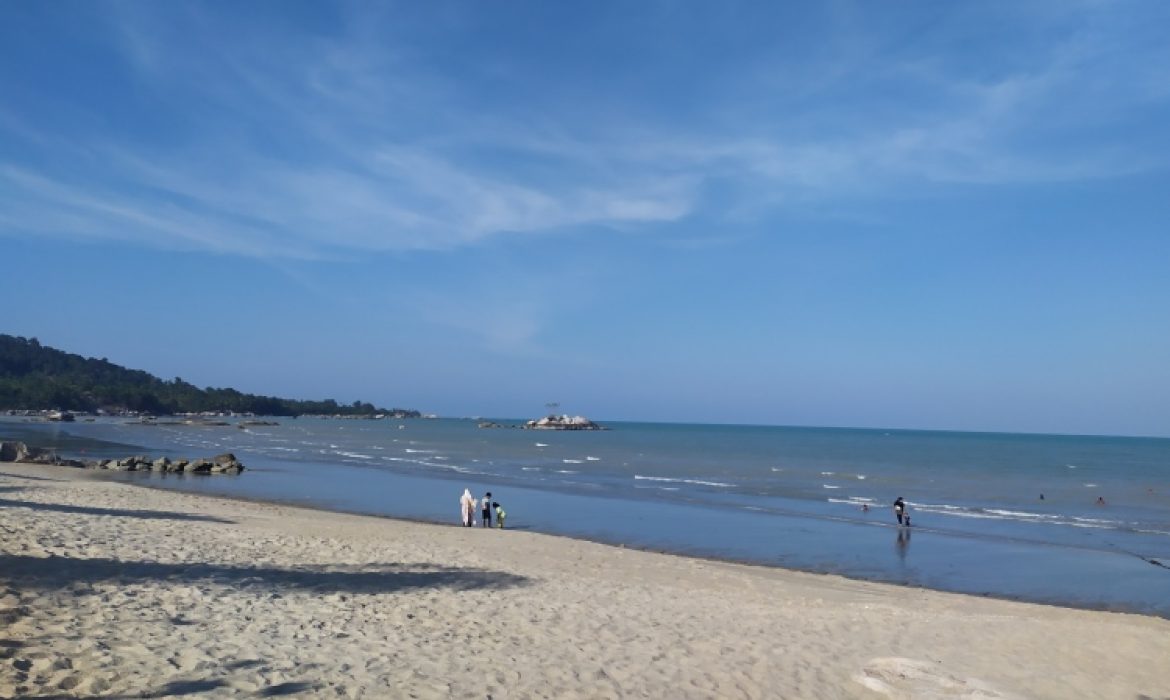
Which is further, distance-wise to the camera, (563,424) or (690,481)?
(563,424)

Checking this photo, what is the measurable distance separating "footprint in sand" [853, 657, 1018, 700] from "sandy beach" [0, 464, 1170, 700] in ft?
0.11

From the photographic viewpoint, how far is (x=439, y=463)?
5766cm

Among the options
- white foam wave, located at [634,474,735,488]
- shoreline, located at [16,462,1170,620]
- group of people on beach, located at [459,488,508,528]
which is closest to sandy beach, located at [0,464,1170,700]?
shoreline, located at [16,462,1170,620]

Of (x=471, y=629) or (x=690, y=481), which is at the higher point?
(x=471, y=629)

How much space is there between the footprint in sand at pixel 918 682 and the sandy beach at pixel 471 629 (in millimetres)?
33

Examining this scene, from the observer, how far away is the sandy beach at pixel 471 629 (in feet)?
23.1

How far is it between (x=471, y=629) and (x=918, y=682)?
15.9 feet

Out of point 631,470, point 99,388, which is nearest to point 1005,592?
point 631,470

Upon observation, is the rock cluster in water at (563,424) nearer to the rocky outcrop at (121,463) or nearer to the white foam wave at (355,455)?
the white foam wave at (355,455)

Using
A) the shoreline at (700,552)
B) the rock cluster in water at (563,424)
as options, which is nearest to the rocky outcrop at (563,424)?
the rock cluster in water at (563,424)

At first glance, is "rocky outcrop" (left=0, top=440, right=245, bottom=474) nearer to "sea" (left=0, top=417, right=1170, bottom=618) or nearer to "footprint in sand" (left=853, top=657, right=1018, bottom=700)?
"sea" (left=0, top=417, right=1170, bottom=618)

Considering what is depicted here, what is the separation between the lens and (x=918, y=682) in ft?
28.4

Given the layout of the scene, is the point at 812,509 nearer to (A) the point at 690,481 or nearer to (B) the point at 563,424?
(A) the point at 690,481

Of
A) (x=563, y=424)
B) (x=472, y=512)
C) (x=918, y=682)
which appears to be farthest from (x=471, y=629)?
(x=563, y=424)
